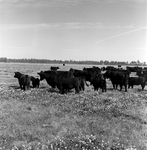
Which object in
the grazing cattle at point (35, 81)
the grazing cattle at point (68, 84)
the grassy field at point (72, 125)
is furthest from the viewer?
the grazing cattle at point (35, 81)

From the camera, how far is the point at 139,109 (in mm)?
10711

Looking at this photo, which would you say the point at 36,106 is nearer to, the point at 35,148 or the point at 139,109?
the point at 35,148

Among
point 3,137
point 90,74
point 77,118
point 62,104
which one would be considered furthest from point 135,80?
point 3,137

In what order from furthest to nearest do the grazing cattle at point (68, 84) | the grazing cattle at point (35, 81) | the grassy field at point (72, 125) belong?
1. the grazing cattle at point (35, 81)
2. the grazing cattle at point (68, 84)
3. the grassy field at point (72, 125)

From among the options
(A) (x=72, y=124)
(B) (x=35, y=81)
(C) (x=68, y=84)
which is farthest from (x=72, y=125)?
(B) (x=35, y=81)

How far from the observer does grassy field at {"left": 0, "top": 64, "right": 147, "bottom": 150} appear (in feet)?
22.6

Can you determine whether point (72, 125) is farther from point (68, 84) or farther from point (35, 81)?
point (35, 81)

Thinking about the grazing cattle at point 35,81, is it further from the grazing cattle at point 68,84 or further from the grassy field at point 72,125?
the grassy field at point 72,125

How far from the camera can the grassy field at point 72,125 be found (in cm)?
689

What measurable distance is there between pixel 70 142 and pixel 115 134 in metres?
1.86

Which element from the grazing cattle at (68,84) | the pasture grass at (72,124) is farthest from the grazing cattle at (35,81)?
the pasture grass at (72,124)

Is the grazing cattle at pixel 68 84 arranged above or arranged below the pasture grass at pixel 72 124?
above

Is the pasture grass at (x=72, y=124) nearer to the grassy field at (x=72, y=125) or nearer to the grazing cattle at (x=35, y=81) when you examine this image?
the grassy field at (x=72, y=125)

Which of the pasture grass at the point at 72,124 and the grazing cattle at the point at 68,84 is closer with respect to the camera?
the pasture grass at the point at 72,124
